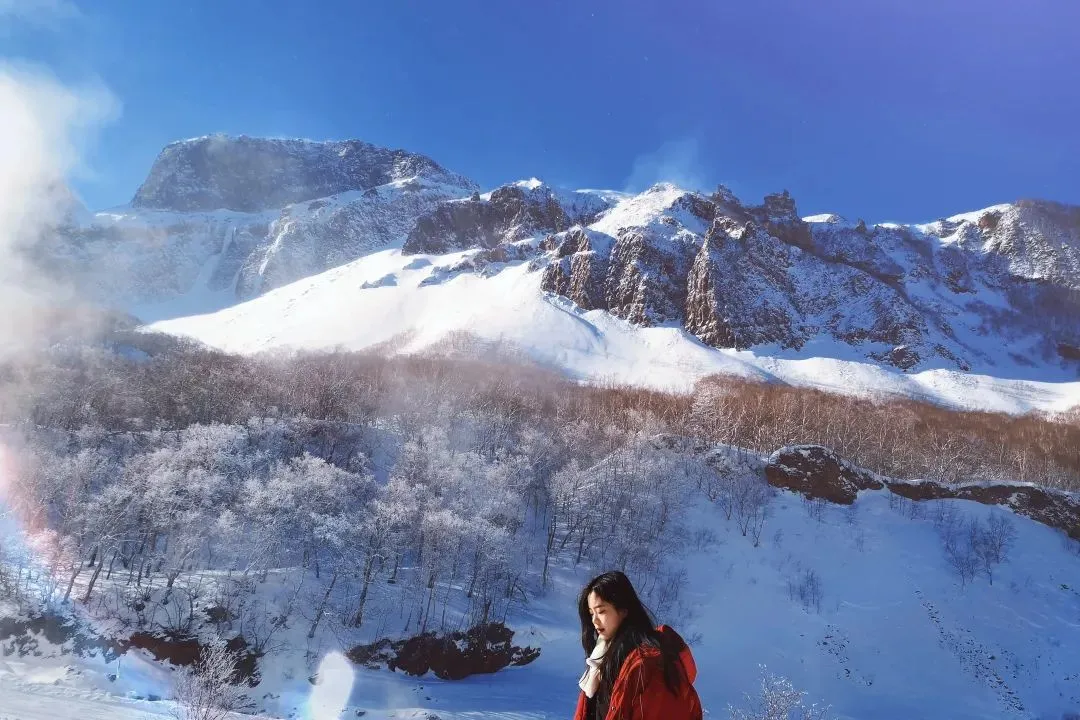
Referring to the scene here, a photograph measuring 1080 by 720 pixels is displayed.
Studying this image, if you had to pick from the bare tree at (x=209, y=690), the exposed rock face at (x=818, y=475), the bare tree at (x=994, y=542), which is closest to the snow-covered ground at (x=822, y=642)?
the bare tree at (x=994, y=542)

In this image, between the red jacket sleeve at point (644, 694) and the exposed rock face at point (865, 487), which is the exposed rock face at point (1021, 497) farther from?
the red jacket sleeve at point (644, 694)

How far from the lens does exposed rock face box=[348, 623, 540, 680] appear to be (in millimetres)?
38531

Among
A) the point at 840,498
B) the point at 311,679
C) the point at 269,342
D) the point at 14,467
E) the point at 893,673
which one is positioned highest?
the point at 269,342

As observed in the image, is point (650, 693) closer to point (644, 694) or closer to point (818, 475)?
point (644, 694)

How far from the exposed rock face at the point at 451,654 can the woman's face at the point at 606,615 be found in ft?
131

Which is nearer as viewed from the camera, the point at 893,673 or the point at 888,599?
the point at 893,673

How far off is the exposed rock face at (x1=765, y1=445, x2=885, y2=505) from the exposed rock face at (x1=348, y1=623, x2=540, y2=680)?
31120mm

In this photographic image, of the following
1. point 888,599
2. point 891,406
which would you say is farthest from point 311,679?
point 891,406

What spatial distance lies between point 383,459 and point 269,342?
114m

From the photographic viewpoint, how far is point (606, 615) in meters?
3.65

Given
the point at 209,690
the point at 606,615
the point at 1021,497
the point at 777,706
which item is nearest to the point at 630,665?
the point at 606,615

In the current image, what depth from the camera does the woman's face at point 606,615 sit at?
362 cm

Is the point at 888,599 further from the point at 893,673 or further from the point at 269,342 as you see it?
the point at 269,342

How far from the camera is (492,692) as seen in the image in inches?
1439
